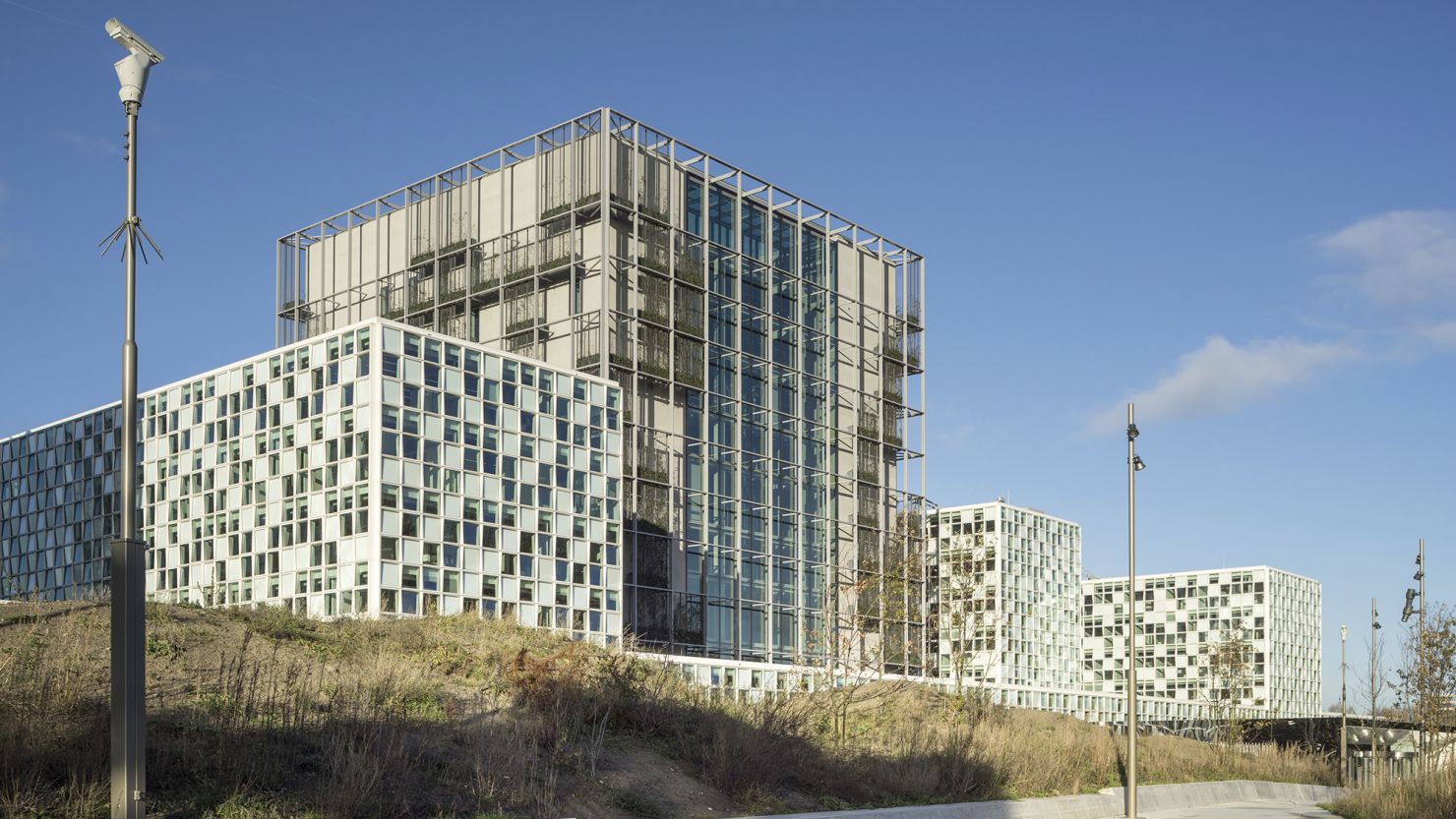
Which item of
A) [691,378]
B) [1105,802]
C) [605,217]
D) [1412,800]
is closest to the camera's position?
[1412,800]

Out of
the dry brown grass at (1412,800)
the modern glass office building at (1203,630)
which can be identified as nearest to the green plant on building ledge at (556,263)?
the dry brown grass at (1412,800)

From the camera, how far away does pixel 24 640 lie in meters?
19.5

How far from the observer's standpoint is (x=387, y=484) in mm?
43219

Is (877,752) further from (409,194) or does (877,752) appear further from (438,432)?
(409,194)

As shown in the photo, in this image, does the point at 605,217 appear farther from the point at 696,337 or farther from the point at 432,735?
the point at 432,735

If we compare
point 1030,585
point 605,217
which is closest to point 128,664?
point 605,217

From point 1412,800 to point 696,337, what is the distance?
40.4 meters

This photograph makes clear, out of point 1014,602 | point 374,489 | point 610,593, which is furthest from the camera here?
point 1014,602

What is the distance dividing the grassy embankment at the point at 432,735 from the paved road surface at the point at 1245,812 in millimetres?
2059

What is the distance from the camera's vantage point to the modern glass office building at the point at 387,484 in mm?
43500

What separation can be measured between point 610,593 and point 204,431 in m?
15.3

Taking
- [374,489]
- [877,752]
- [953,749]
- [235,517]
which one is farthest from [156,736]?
[235,517]

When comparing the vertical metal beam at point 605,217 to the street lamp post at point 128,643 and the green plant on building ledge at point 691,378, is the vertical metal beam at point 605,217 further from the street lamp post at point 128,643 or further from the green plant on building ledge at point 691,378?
the street lamp post at point 128,643

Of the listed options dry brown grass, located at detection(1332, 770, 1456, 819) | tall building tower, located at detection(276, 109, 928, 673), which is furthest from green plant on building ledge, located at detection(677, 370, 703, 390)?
dry brown grass, located at detection(1332, 770, 1456, 819)
